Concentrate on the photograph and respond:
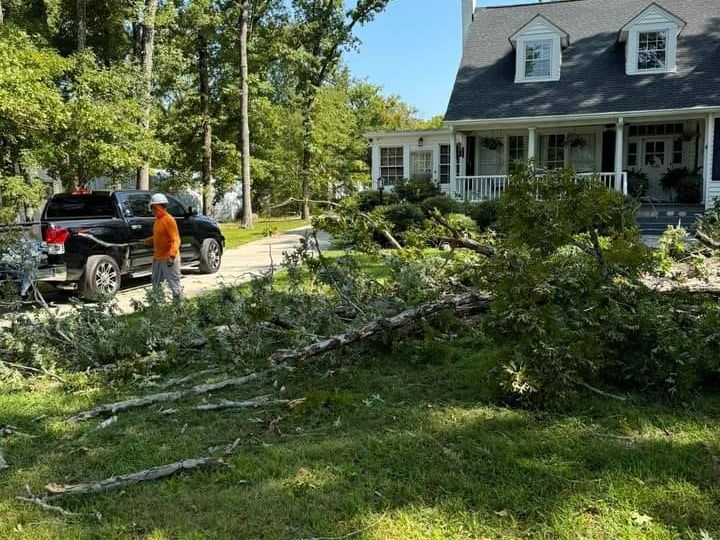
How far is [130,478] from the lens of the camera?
340 cm

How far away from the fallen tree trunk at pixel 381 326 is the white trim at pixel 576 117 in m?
14.4

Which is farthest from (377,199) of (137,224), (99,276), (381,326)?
(381,326)

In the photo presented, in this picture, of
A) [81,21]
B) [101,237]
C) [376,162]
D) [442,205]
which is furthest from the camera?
[376,162]

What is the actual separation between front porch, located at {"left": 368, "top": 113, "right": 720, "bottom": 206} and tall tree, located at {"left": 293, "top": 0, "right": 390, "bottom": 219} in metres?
8.88

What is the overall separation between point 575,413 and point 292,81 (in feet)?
103

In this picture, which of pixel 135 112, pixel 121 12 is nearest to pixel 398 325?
pixel 135 112

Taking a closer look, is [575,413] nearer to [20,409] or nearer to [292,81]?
[20,409]

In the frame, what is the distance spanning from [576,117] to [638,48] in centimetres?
337

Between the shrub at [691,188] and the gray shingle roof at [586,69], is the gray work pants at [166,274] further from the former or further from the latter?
the shrub at [691,188]

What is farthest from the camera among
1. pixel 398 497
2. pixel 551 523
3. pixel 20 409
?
pixel 20 409

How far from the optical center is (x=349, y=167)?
3431 cm

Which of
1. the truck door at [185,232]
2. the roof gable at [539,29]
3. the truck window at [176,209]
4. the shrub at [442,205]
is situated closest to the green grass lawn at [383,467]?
the truck door at [185,232]

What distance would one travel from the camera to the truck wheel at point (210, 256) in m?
12.3

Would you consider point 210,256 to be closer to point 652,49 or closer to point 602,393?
point 602,393
